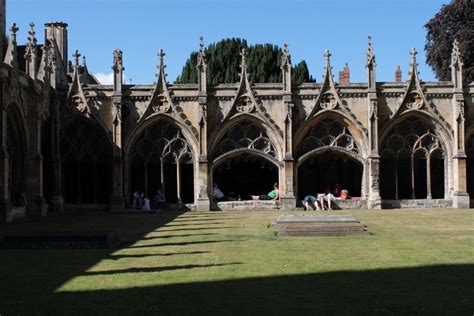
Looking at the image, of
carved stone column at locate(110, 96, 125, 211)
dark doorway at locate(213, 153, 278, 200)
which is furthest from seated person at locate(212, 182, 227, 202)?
carved stone column at locate(110, 96, 125, 211)

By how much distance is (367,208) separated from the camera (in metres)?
31.6

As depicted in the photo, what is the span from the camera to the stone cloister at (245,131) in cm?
3153

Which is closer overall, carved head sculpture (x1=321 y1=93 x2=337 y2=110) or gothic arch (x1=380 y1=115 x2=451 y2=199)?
carved head sculpture (x1=321 y1=93 x2=337 y2=110)

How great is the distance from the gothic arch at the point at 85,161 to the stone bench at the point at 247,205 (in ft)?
17.2

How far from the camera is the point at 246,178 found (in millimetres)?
34469

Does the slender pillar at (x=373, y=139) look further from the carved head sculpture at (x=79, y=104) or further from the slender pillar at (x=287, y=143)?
the carved head sculpture at (x=79, y=104)

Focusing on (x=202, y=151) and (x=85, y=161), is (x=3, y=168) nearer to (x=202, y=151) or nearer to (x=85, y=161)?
(x=85, y=161)

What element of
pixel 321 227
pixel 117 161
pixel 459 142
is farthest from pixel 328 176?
pixel 321 227

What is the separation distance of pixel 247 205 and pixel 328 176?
4584mm

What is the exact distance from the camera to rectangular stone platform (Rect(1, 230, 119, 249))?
14789mm

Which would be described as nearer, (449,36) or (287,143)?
Result: (287,143)

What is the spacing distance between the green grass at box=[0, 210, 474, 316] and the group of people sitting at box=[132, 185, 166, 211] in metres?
13.4

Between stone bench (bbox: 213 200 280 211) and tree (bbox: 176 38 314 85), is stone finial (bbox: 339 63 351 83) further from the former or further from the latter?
stone bench (bbox: 213 200 280 211)

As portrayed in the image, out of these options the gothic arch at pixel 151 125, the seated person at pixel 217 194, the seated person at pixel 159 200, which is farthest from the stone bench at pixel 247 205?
the gothic arch at pixel 151 125
